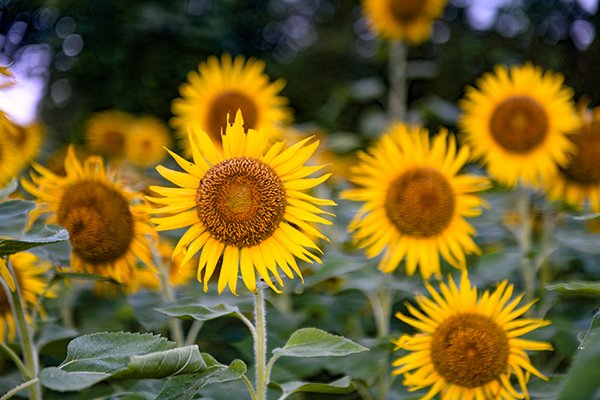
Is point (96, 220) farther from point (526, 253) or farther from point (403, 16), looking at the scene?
point (403, 16)

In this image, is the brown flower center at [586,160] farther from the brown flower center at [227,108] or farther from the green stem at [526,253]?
the brown flower center at [227,108]

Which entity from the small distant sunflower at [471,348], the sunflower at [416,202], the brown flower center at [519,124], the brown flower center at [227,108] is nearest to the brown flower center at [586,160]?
the brown flower center at [519,124]

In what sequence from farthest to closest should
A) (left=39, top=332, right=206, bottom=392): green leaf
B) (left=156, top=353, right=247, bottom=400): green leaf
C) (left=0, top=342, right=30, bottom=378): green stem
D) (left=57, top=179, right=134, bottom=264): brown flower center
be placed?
1. (left=57, top=179, right=134, bottom=264): brown flower center
2. (left=0, top=342, right=30, bottom=378): green stem
3. (left=156, top=353, right=247, bottom=400): green leaf
4. (left=39, top=332, right=206, bottom=392): green leaf

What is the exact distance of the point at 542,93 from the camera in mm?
2225

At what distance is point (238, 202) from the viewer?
125 centimetres

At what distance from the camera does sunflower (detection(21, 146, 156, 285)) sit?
4.99 feet

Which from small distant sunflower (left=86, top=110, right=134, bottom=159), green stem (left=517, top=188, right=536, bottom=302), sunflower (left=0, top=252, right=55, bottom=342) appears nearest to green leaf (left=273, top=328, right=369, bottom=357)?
sunflower (left=0, top=252, right=55, bottom=342)

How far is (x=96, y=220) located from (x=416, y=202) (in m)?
0.71

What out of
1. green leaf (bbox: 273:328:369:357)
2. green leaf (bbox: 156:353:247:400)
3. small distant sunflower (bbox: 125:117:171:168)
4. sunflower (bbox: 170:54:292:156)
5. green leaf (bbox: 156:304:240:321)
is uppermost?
sunflower (bbox: 170:54:292:156)

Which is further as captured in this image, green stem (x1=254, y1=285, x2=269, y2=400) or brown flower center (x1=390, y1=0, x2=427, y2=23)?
brown flower center (x1=390, y1=0, x2=427, y2=23)

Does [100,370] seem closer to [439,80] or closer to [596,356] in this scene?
[596,356]

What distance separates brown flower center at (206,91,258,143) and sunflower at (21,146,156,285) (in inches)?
37.9

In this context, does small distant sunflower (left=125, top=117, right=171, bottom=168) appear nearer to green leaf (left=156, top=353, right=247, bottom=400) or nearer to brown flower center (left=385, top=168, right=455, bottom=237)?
brown flower center (left=385, top=168, right=455, bottom=237)

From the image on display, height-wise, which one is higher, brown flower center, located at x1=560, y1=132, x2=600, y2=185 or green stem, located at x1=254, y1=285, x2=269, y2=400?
brown flower center, located at x1=560, y1=132, x2=600, y2=185
